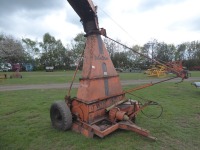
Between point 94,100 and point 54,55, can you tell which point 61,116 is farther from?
point 54,55

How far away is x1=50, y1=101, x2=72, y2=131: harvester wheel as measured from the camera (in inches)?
187

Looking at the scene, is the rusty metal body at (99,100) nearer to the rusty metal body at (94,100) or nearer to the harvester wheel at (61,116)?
the rusty metal body at (94,100)

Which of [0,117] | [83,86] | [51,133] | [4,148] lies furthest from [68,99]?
[0,117]

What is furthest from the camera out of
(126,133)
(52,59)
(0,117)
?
(52,59)

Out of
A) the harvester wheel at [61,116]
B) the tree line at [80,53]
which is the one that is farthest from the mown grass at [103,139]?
the tree line at [80,53]

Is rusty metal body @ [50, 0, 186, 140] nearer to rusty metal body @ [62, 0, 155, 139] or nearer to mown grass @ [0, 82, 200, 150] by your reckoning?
rusty metal body @ [62, 0, 155, 139]

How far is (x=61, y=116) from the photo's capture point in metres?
4.88

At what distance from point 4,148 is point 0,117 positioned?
2.54 metres

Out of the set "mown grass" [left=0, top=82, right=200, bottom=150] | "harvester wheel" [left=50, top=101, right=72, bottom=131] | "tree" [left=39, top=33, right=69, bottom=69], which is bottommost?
"mown grass" [left=0, top=82, right=200, bottom=150]

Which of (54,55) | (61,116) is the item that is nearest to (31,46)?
(54,55)

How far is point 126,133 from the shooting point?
15.6 ft

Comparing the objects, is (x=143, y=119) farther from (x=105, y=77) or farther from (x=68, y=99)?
(x=68, y=99)

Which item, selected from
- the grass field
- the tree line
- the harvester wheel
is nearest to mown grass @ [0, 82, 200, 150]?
the grass field

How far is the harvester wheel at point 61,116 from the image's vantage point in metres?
4.75
